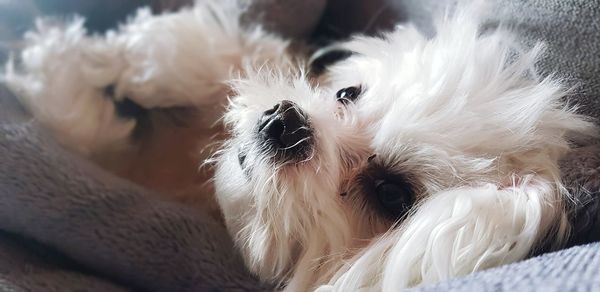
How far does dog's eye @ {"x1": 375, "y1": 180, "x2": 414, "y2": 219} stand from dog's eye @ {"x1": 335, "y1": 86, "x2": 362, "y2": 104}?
0.58 feet

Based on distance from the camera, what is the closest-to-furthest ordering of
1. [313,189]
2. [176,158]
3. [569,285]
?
[569,285], [313,189], [176,158]

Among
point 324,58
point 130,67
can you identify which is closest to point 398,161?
point 324,58

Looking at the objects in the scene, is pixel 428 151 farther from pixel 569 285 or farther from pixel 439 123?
pixel 569 285

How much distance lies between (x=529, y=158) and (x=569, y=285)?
305mm

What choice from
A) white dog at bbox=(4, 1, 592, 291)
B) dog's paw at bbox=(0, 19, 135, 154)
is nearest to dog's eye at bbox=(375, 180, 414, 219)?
white dog at bbox=(4, 1, 592, 291)

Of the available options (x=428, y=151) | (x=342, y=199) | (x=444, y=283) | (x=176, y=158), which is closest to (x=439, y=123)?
(x=428, y=151)

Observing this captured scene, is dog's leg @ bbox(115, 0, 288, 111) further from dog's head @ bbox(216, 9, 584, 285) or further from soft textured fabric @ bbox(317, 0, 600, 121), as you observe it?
soft textured fabric @ bbox(317, 0, 600, 121)

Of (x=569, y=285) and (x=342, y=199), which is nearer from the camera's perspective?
(x=569, y=285)

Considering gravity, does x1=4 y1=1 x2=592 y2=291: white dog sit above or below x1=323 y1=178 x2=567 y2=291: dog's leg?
above

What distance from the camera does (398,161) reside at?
32.4 inches

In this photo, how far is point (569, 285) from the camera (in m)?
0.50

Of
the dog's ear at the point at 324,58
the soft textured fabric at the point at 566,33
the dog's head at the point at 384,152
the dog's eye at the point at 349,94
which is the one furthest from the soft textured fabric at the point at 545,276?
the dog's ear at the point at 324,58

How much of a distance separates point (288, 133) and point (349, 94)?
18 cm

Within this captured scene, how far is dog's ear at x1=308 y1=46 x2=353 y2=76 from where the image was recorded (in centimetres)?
118
